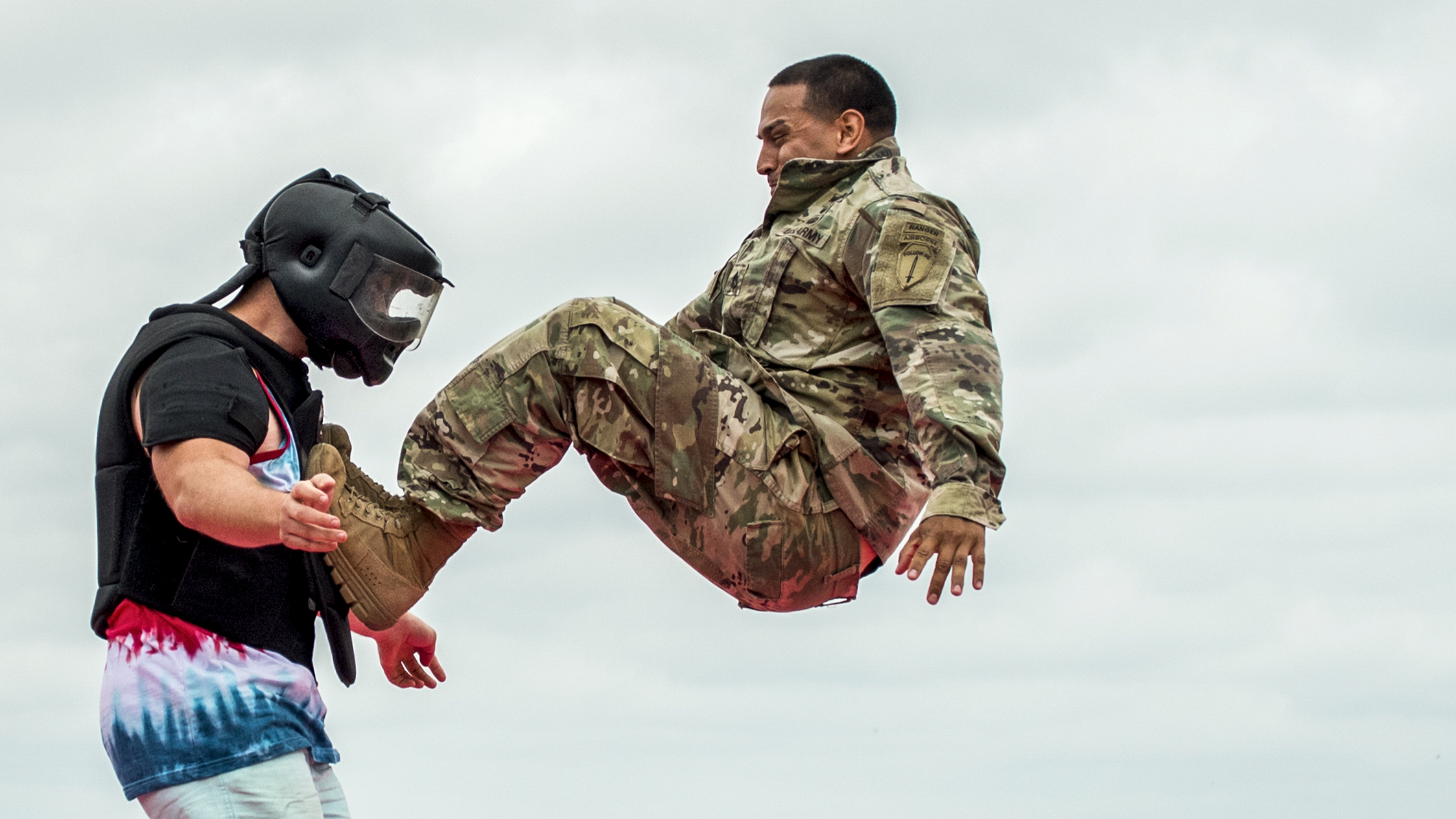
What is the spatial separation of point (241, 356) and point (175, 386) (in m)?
0.29

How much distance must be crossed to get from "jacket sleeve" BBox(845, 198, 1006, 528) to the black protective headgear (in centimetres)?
170

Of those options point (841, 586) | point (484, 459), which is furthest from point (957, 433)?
point (484, 459)

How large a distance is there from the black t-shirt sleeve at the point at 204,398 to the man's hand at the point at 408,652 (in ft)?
6.11

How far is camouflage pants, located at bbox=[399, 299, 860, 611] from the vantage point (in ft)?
18.8

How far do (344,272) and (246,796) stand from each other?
1.83 meters

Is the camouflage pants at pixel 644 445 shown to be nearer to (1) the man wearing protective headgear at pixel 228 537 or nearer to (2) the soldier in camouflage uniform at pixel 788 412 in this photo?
(2) the soldier in camouflage uniform at pixel 788 412

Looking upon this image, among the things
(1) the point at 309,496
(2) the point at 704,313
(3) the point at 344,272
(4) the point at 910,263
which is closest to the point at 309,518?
(1) the point at 309,496

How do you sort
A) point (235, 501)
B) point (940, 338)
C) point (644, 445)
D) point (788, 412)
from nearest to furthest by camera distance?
point (235, 501) < point (940, 338) < point (644, 445) < point (788, 412)

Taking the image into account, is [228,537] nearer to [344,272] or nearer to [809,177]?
[344,272]

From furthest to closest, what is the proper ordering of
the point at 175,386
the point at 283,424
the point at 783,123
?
the point at 783,123 < the point at 283,424 < the point at 175,386

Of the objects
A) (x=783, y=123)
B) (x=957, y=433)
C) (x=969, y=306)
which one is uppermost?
(x=783, y=123)

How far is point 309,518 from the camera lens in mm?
4531

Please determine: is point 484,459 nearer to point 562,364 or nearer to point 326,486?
point 562,364

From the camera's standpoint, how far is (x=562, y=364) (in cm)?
578
